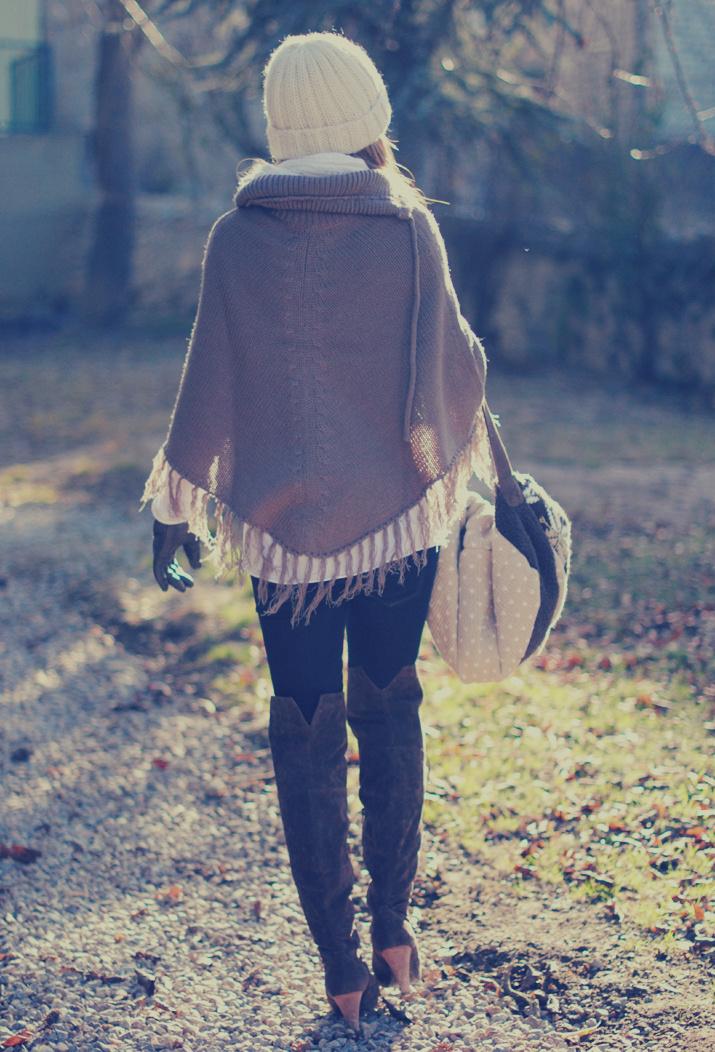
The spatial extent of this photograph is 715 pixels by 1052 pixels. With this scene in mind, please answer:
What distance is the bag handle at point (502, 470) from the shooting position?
289 cm

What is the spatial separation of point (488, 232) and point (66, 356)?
16.9 ft

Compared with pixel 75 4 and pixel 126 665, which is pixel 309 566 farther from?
pixel 75 4

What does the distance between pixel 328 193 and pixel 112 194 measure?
596 inches

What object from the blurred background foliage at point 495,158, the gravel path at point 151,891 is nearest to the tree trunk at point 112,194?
the blurred background foliage at point 495,158

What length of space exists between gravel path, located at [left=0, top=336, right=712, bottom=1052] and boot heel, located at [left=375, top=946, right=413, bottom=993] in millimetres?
70

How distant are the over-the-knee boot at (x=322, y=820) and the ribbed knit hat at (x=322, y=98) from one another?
3.91ft

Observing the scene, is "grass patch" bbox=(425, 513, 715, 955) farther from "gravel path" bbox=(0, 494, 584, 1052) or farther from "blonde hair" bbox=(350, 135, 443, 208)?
"blonde hair" bbox=(350, 135, 443, 208)

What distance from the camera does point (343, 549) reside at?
2701 millimetres

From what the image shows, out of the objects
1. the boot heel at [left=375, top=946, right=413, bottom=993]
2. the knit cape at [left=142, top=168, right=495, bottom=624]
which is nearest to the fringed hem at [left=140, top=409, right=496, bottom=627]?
the knit cape at [left=142, top=168, right=495, bottom=624]

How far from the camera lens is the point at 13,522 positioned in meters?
8.09

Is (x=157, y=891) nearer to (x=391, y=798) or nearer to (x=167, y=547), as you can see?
(x=391, y=798)

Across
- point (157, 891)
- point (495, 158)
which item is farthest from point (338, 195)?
point (495, 158)

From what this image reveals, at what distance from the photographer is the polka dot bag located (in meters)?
2.94

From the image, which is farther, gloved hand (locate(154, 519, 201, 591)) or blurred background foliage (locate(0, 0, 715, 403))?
blurred background foliage (locate(0, 0, 715, 403))
